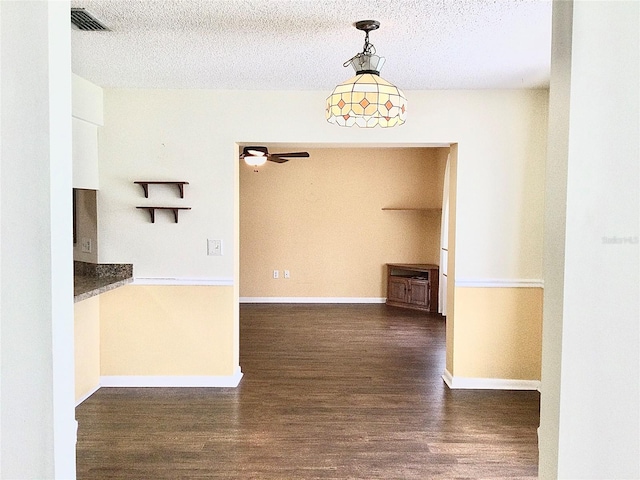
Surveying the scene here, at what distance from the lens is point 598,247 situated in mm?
978

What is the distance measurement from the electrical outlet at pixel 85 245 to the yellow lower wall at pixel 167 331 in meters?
0.41

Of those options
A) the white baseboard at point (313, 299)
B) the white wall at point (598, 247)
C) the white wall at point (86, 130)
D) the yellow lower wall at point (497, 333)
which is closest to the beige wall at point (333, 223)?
the white baseboard at point (313, 299)

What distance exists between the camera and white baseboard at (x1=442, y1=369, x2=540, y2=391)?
4.18 metres

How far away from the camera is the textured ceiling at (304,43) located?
235 centimetres

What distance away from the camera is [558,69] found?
1051 millimetres

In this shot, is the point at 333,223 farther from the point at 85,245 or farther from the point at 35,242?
the point at 35,242

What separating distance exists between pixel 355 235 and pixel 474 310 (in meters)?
3.94

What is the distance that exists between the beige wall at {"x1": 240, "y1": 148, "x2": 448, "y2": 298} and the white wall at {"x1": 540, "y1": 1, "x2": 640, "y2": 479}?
690 centimetres

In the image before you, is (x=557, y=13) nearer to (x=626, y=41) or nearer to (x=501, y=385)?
(x=626, y=41)

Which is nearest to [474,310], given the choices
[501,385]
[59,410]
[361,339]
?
[501,385]

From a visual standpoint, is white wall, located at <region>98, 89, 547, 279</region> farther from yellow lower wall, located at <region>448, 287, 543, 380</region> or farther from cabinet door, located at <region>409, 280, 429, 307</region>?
cabinet door, located at <region>409, 280, 429, 307</region>

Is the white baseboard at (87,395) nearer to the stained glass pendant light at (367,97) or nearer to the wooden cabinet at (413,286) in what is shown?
the stained glass pendant light at (367,97)

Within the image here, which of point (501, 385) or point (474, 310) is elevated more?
point (474, 310)

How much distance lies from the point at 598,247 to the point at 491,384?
11.6 ft
